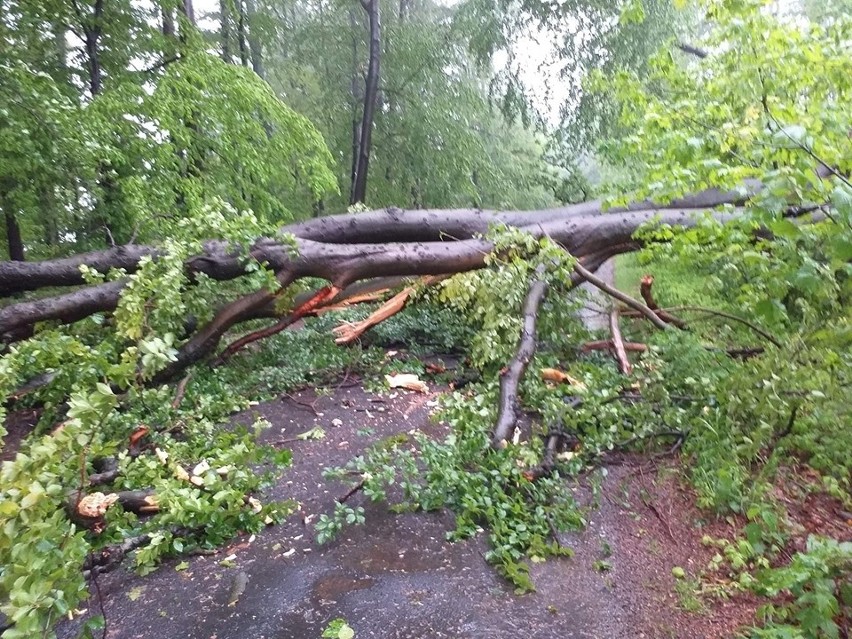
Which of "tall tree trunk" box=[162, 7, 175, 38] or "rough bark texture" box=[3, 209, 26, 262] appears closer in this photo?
"tall tree trunk" box=[162, 7, 175, 38]

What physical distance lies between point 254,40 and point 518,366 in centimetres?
990

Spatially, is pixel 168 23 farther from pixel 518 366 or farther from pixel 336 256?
pixel 518 366

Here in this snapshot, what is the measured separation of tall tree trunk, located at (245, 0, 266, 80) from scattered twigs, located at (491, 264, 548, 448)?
7811mm

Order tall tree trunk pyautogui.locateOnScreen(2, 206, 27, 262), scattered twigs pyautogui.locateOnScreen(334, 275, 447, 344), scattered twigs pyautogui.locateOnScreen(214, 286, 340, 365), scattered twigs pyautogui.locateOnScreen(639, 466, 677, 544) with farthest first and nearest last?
tall tree trunk pyautogui.locateOnScreen(2, 206, 27, 262) < scattered twigs pyautogui.locateOnScreen(334, 275, 447, 344) < scattered twigs pyautogui.locateOnScreen(214, 286, 340, 365) < scattered twigs pyautogui.locateOnScreen(639, 466, 677, 544)

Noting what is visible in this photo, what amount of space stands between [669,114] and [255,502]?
3.30 meters

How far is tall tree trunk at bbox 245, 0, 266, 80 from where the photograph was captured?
427 inches

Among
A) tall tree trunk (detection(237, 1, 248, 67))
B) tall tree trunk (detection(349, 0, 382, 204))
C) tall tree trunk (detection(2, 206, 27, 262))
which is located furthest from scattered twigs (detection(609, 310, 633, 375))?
tall tree trunk (detection(2, 206, 27, 262))

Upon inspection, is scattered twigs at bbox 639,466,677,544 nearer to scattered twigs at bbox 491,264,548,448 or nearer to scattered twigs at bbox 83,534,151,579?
scattered twigs at bbox 491,264,548,448

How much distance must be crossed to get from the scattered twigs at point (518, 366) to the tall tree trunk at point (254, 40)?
781cm

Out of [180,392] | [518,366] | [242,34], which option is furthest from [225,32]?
[518,366]

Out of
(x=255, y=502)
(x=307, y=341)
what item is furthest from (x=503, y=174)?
(x=255, y=502)

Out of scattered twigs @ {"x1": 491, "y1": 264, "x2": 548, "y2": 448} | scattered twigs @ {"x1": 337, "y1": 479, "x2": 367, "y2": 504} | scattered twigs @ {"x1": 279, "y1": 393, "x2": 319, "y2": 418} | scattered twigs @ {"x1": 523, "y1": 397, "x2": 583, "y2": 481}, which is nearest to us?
scattered twigs @ {"x1": 337, "y1": 479, "x2": 367, "y2": 504}

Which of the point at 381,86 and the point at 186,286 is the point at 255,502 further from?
the point at 381,86

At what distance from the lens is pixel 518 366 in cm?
459
